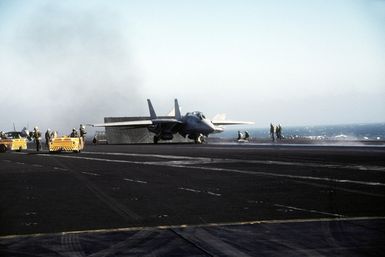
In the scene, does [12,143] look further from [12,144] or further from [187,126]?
[187,126]

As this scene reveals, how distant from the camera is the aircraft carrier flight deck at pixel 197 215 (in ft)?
23.0

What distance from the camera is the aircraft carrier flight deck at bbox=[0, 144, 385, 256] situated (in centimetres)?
701

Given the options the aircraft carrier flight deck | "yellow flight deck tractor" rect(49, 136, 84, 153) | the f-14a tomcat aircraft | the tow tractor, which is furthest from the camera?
the f-14a tomcat aircraft

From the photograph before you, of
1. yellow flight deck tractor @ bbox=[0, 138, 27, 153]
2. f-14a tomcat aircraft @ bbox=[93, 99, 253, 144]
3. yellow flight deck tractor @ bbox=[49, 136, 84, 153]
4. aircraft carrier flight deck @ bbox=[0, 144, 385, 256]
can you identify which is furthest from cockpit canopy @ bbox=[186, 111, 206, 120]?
aircraft carrier flight deck @ bbox=[0, 144, 385, 256]

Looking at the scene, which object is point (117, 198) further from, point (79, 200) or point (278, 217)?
point (278, 217)

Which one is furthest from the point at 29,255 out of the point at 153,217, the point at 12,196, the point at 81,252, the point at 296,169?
the point at 296,169

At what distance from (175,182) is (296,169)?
21.0 ft

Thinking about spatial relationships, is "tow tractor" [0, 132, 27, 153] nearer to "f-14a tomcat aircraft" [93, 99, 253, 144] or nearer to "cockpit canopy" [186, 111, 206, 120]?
"f-14a tomcat aircraft" [93, 99, 253, 144]

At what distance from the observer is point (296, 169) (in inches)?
793

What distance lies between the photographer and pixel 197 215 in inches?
389

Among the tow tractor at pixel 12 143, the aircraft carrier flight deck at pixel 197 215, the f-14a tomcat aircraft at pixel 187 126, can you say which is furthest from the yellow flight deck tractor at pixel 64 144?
the aircraft carrier flight deck at pixel 197 215

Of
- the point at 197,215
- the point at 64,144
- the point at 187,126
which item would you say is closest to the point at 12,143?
the point at 64,144

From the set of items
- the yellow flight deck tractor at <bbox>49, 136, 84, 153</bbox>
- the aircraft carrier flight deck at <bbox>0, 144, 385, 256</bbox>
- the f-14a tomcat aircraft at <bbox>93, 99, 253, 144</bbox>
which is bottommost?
the aircraft carrier flight deck at <bbox>0, 144, 385, 256</bbox>

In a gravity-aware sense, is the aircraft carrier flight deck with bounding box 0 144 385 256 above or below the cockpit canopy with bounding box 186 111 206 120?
below
